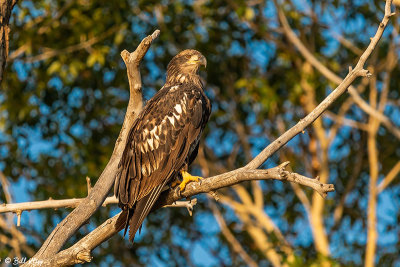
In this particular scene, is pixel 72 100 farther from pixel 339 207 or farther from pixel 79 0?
pixel 339 207

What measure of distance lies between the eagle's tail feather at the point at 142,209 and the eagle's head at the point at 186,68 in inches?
66.1

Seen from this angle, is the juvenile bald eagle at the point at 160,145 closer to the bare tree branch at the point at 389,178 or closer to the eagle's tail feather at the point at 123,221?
the eagle's tail feather at the point at 123,221

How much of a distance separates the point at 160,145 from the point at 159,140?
61 millimetres

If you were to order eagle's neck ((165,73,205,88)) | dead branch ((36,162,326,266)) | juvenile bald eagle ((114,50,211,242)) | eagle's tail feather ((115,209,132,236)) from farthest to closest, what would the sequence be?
eagle's neck ((165,73,205,88)), juvenile bald eagle ((114,50,211,242)), eagle's tail feather ((115,209,132,236)), dead branch ((36,162,326,266))

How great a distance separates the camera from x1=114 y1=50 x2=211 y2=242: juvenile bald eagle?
6043mm

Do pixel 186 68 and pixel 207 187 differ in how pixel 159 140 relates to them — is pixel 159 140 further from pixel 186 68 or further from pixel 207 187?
pixel 207 187

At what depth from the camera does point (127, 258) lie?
13.3 metres

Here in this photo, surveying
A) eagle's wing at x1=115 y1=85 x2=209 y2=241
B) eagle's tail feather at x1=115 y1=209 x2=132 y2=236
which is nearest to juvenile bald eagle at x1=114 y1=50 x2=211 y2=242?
eagle's wing at x1=115 y1=85 x2=209 y2=241

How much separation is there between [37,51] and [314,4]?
5297 mm

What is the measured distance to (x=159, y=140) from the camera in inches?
257

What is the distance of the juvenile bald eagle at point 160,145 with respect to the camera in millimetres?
6043

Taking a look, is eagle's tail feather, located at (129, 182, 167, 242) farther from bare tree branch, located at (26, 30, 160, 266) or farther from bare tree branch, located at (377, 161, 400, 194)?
bare tree branch, located at (377, 161, 400, 194)

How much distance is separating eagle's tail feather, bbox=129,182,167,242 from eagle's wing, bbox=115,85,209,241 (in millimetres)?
11

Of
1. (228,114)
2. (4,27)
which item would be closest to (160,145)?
(4,27)
